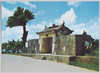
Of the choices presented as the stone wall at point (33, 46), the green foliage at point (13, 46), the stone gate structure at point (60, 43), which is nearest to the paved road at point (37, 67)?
the stone gate structure at point (60, 43)

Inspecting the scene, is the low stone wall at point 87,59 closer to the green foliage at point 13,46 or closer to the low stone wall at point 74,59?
the low stone wall at point 74,59

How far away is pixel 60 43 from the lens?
12344mm

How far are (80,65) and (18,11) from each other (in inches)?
502

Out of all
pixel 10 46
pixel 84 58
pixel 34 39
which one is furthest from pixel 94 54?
pixel 10 46

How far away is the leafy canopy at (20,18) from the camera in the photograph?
18942mm

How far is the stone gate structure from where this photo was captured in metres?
10.8

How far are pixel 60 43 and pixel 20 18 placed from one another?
8.73 m

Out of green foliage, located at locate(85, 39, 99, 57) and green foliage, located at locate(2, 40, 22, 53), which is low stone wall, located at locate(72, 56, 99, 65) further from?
green foliage, located at locate(2, 40, 22, 53)

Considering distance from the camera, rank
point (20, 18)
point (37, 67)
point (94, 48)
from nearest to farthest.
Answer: point (37, 67), point (94, 48), point (20, 18)

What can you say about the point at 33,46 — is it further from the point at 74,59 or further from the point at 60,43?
the point at 74,59

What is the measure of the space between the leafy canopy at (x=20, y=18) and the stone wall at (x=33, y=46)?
335cm

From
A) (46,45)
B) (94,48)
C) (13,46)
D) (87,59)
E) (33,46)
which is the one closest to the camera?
(87,59)

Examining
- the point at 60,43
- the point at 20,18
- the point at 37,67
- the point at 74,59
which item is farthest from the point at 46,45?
the point at 37,67

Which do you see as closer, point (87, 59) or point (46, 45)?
point (87, 59)
